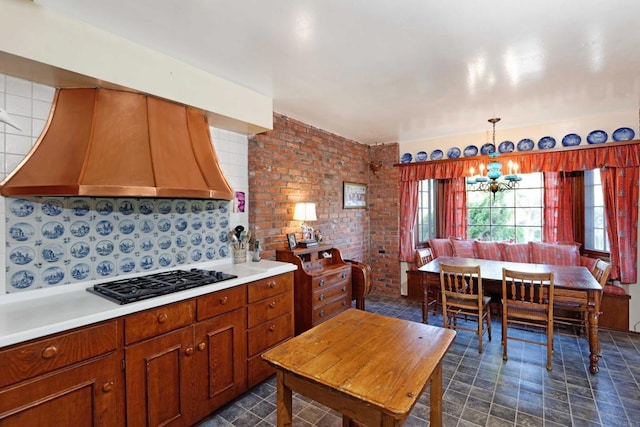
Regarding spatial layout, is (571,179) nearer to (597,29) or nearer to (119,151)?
(597,29)

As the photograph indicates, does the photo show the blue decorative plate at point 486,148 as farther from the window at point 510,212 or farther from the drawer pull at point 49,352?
the drawer pull at point 49,352

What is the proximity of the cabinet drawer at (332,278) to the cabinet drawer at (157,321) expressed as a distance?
1.40 metres

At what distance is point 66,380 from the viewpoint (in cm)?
143

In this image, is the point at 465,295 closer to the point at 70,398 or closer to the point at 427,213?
the point at 427,213

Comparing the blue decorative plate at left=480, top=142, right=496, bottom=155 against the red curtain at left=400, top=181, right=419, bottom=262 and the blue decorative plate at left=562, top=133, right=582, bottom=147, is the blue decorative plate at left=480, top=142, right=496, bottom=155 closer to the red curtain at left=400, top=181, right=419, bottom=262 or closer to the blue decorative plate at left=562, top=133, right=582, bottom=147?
the blue decorative plate at left=562, top=133, right=582, bottom=147

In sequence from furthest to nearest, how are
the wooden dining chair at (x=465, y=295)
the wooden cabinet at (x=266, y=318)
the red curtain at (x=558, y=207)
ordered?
the red curtain at (x=558, y=207)
the wooden dining chair at (x=465, y=295)
the wooden cabinet at (x=266, y=318)

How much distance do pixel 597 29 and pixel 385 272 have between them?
12.5 ft

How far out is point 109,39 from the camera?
1.86 meters

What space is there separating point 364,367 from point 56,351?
4.62 ft

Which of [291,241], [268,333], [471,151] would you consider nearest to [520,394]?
[268,333]

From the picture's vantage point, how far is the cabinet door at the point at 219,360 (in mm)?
1988

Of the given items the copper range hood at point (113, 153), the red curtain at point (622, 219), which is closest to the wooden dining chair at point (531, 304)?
the red curtain at point (622, 219)

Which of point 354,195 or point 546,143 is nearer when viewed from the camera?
point 546,143

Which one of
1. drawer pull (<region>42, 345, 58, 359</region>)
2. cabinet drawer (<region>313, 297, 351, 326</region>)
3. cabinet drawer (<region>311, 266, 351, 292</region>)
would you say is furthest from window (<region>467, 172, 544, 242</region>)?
drawer pull (<region>42, 345, 58, 359</region>)
